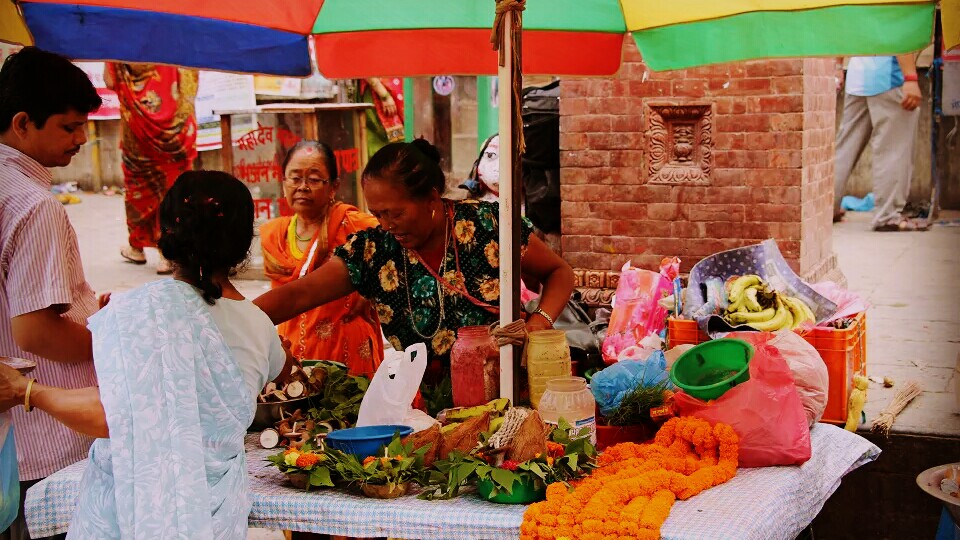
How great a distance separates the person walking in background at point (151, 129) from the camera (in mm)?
9875

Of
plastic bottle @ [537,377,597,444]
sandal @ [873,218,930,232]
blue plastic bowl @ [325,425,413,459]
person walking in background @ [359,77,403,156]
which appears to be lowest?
sandal @ [873,218,930,232]

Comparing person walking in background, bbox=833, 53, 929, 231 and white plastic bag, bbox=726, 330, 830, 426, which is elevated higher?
person walking in background, bbox=833, 53, 929, 231

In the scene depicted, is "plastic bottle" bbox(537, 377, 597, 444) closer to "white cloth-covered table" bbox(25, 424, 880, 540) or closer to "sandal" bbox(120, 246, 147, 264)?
"white cloth-covered table" bbox(25, 424, 880, 540)

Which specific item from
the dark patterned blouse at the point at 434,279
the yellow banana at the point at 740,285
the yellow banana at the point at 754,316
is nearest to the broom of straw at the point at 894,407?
the yellow banana at the point at 754,316

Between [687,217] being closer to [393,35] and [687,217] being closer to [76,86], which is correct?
[393,35]

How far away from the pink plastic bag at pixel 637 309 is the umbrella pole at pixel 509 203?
220 cm

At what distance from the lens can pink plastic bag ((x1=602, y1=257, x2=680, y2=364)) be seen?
551 cm

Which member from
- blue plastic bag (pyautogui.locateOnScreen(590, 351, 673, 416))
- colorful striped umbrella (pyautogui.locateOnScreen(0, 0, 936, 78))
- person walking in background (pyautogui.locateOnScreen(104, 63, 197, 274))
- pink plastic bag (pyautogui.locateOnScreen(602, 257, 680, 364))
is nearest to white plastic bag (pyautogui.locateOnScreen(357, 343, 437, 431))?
blue plastic bag (pyautogui.locateOnScreen(590, 351, 673, 416))

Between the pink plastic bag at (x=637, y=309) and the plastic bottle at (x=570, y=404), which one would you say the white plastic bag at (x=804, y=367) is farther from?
the pink plastic bag at (x=637, y=309)

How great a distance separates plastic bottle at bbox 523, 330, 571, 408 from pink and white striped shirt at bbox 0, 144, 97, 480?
136cm

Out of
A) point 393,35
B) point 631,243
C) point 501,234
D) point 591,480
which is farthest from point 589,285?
point 591,480

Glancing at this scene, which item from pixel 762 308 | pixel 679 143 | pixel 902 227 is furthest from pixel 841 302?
pixel 902 227

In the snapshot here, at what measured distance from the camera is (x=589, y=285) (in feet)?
21.7

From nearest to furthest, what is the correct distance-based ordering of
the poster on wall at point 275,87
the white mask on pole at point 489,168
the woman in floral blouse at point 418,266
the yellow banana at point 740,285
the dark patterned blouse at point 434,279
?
the woman in floral blouse at point 418,266, the dark patterned blouse at point 434,279, the yellow banana at point 740,285, the white mask on pole at point 489,168, the poster on wall at point 275,87
